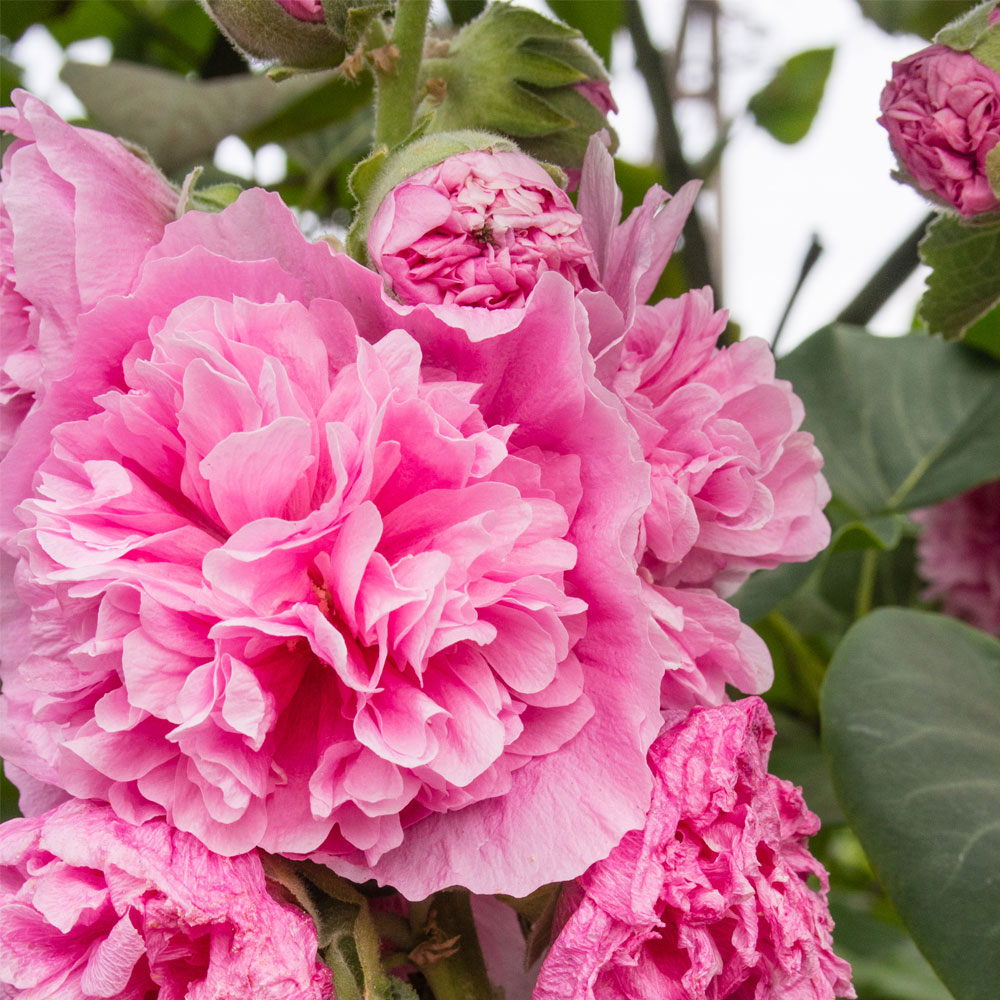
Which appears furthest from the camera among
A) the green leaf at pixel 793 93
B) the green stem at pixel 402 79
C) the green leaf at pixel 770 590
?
the green leaf at pixel 793 93

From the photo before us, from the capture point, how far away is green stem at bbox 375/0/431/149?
1.25 ft

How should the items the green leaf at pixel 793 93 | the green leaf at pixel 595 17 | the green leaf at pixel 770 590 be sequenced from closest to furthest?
the green leaf at pixel 770 590
the green leaf at pixel 595 17
the green leaf at pixel 793 93

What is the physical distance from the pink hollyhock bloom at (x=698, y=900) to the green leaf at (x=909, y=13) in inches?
18.0

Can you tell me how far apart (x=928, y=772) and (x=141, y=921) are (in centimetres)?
29

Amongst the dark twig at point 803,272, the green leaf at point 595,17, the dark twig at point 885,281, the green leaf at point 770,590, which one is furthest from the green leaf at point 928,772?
the green leaf at point 595,17

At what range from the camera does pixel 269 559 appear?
0.28 metres

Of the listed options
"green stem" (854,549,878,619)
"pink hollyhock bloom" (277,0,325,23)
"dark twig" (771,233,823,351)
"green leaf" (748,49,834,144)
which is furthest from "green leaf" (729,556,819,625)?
"green leaf" (748,49,834,144)

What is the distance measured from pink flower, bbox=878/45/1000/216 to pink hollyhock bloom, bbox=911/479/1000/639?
1.45ft

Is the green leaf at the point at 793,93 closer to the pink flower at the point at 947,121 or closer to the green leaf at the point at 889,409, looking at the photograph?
the green leaf at the point at 889,409

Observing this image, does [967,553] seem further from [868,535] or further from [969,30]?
[969,30]

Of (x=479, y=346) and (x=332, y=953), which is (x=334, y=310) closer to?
(x=479, y=346)

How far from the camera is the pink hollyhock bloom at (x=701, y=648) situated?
0.31 m

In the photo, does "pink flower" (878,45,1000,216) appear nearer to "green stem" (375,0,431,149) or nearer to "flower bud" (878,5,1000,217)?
"flower bud" (878,5,1000,217)

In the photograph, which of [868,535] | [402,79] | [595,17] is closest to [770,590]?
[868,535]
